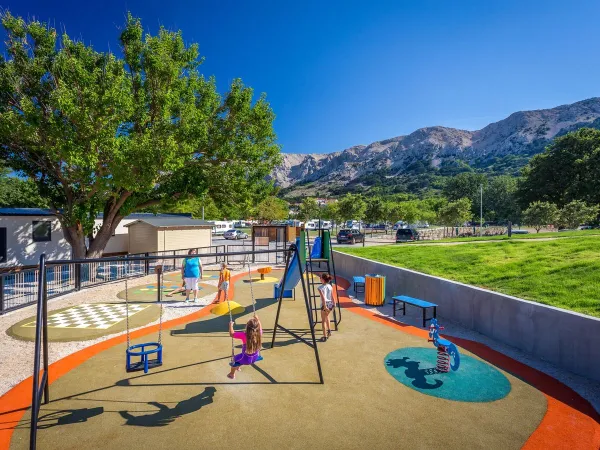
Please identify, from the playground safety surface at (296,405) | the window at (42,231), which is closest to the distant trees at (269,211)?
the window at (42,231)

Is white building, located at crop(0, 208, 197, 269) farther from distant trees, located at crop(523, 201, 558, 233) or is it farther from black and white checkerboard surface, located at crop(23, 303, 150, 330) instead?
distant trees, located at crop(523, 201, 558, 233)

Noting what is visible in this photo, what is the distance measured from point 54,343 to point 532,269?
50.5 feet

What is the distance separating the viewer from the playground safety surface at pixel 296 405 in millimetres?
5262

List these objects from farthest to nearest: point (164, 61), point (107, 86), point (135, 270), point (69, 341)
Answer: point (135, 270), point (164, 61), point (107, 86), point (69, 341)

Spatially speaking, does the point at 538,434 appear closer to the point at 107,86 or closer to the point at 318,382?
the point at 318,382

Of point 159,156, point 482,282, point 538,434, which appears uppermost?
point 159,156

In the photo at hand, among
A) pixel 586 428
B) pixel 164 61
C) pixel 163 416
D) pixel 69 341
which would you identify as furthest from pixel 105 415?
pixel 164 61

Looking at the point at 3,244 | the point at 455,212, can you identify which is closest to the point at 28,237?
the point at 3,244

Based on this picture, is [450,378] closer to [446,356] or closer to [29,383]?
[446,356]

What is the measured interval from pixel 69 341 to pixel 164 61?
1494cm

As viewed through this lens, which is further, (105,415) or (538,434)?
(105,415)

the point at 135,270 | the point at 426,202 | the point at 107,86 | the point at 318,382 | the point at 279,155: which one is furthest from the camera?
the point at 426,202

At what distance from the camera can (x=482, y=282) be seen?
38.4 feet

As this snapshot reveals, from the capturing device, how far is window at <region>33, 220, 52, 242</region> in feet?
69.4
